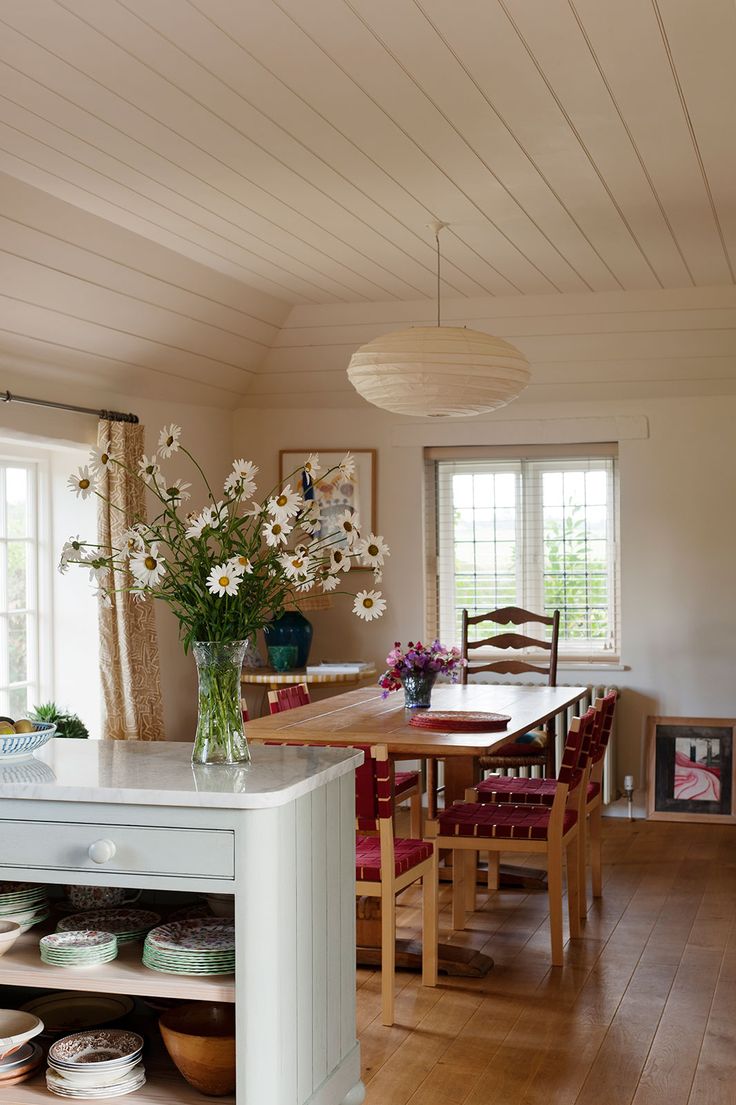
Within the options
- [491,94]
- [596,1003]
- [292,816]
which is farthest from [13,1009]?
[491,94]

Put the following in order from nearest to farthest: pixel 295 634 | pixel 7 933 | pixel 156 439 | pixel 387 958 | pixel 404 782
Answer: pixel 7 933 → pixel 387 958 → pixel 404 782 → pixel 156 439 → pixel 295 634

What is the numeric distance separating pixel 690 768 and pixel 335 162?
391 centimetres

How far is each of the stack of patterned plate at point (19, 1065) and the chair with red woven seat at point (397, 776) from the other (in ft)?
7.64

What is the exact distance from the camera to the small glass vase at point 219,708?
2510 mm

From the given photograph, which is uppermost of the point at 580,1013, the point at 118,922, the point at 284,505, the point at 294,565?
the point at 284,505

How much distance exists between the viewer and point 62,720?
5062mm

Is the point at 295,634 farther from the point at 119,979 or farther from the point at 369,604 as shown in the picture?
the point at 119,979

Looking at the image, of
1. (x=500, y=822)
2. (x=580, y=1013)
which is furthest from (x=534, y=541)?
(x=580, y=1013)

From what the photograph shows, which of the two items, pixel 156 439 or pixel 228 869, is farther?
pixel 156 439

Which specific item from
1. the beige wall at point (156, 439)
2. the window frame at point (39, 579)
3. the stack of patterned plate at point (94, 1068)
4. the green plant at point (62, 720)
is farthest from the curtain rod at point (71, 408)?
the stack of patterned plate at point (94, 1068)

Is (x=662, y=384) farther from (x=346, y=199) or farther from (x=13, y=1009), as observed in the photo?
(x=13, y=1009)

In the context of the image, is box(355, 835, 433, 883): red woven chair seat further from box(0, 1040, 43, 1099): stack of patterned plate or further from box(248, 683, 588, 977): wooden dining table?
box(0, 1040, 43, 1099): stack of patterned plate

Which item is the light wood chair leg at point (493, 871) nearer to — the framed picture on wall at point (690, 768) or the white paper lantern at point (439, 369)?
the framed picture on wall at point (690, 768)

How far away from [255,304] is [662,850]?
3340mm
